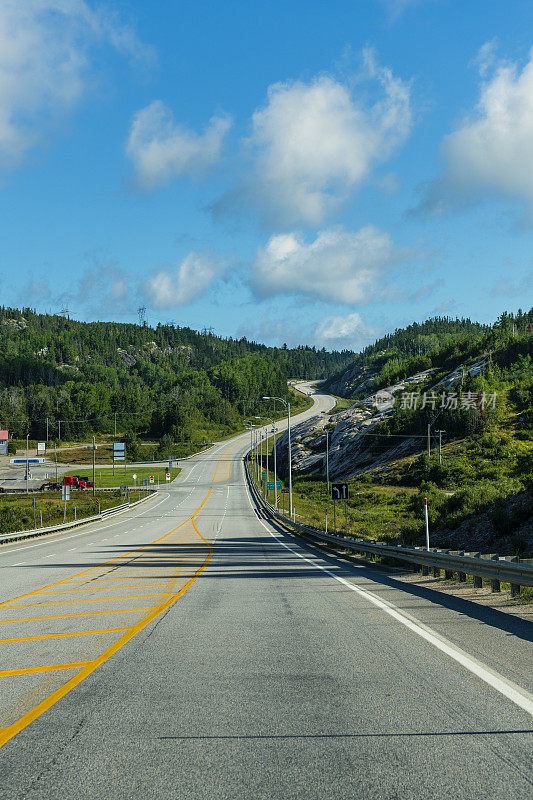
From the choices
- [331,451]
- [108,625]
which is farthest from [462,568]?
[331,451]

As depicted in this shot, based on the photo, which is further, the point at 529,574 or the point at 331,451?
the point at 331,451

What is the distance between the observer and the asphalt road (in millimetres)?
3803

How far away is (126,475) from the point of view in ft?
355

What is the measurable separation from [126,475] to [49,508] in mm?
35828

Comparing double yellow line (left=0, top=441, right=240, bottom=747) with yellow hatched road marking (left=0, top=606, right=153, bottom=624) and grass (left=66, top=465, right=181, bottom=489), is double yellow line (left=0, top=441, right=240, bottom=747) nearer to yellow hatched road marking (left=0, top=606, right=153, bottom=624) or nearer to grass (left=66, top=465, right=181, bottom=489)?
yellow hatched road marking (left=0, top=606, right=153, bottom=624)

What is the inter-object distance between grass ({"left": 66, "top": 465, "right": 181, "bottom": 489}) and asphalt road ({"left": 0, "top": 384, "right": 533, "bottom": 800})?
9560cm

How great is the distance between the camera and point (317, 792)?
360 centimetres

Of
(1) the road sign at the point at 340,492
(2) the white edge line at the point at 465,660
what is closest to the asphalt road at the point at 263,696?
(2) the white edge line at the point at 465,660

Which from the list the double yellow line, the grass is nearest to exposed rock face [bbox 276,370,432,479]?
the grass

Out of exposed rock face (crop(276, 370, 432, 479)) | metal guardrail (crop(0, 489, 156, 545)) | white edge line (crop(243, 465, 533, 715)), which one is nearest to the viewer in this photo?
white edge line (crop(243, 465, 533, 715))

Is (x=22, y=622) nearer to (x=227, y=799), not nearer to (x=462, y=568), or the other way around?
(x=227, y=799)

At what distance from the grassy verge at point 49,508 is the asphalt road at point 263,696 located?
4219cm

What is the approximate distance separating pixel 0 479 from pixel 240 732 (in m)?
119

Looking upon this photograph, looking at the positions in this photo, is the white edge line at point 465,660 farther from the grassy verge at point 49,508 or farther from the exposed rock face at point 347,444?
the exposed rock face at point 347,444
